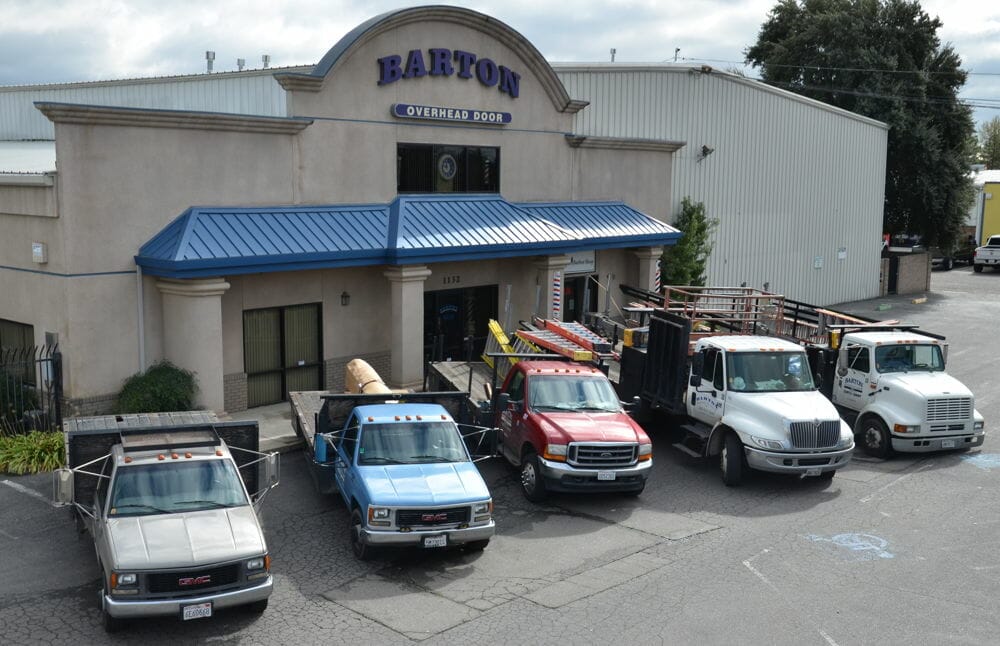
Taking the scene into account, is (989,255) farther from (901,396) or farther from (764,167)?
(901,396)

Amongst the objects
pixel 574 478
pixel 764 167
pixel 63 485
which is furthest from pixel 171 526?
pixel 764 167

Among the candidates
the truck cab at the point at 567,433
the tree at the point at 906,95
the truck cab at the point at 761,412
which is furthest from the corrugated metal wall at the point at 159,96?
the tree at the point at 906,95

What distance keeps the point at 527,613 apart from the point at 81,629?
204 inches

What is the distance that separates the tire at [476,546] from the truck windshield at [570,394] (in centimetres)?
372

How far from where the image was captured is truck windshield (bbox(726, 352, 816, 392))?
60.1 feet

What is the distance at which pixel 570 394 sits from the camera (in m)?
17.4

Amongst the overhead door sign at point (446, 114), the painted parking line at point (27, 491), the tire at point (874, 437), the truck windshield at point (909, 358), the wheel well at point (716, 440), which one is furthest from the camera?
the overhead door sign at point (446, 114)

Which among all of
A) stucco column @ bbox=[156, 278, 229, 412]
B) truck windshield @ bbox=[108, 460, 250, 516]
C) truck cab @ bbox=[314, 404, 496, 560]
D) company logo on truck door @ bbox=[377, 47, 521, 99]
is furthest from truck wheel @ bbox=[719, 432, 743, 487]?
company logo on truck door @ bbox=[377, 47, 521, 99]

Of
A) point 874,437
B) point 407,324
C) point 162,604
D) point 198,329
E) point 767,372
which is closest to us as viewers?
point 162,604

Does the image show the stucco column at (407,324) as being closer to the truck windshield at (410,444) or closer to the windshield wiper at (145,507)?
the truck windshield at (410,444)

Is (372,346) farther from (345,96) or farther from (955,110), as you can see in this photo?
(955,110)

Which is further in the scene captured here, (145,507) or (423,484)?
(423,484)

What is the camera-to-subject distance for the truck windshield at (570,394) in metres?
17.2

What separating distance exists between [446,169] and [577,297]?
22.2 ft
